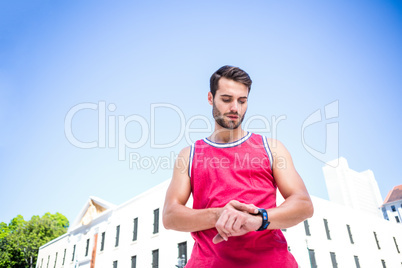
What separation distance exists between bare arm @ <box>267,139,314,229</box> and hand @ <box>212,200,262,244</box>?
0.10 metres

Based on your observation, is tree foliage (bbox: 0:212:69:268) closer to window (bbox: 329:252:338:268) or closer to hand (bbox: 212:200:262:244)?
→ window (bbox: 329:252:338:268)

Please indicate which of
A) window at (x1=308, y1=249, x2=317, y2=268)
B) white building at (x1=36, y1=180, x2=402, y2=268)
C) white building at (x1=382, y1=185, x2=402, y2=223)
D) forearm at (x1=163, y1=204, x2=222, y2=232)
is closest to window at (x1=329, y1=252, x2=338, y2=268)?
white building at (x1=36, y1=180, x2=402, y2=268)

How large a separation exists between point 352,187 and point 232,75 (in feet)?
490

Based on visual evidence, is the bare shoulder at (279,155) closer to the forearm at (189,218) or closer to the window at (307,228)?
the forearm at (189,218)

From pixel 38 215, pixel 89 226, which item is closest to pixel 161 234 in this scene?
pixel 89 226

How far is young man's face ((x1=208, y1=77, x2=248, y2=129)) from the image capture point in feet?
5.61

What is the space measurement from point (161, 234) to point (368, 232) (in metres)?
24.3

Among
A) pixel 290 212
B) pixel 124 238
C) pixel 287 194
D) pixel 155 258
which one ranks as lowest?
pixel 290 212

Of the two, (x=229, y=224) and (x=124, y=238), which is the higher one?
(x=124, y=238)

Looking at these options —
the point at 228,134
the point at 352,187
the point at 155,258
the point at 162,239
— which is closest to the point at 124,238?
the point at 155,258

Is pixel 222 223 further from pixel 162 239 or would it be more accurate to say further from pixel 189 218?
pixel 162 239

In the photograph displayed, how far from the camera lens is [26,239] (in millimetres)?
39250

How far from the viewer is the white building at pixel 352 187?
424ft

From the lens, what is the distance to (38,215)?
43406 millimetres
